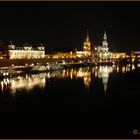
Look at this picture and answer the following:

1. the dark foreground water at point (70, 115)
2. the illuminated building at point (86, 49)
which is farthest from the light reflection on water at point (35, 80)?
the illuminated building at point (86, 49)

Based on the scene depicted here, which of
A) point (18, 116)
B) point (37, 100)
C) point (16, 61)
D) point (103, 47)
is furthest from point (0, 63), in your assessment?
point (103, 47)

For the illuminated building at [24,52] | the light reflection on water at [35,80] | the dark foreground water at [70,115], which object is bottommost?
the light reflection on water at [35,80]

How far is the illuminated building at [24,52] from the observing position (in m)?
16.0

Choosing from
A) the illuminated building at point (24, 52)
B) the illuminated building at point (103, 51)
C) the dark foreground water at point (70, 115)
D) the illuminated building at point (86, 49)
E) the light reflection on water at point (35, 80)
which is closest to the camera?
the dark foreground water at point (70, 115)

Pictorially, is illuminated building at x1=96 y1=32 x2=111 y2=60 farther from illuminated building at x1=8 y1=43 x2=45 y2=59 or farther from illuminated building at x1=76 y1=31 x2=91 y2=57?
illuminated building at x1=8 y1=43 x2=45 y2=59

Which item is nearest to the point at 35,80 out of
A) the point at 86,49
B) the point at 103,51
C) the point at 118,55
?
the point at 86,49

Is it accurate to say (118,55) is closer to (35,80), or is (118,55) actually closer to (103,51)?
(103,51)

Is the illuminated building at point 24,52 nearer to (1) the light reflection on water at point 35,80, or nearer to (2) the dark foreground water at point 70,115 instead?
(1) the light reflection on water at point 35,80

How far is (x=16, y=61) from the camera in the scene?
45.4ft

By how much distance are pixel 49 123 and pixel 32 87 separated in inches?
128

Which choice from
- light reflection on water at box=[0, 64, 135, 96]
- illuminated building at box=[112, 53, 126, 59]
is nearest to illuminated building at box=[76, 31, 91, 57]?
illuminated building at box=[112, 53, 126, 59]

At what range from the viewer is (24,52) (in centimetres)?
1739

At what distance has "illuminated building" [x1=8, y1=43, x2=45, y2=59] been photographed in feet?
52.5

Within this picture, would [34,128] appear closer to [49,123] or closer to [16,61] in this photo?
[49,123]
